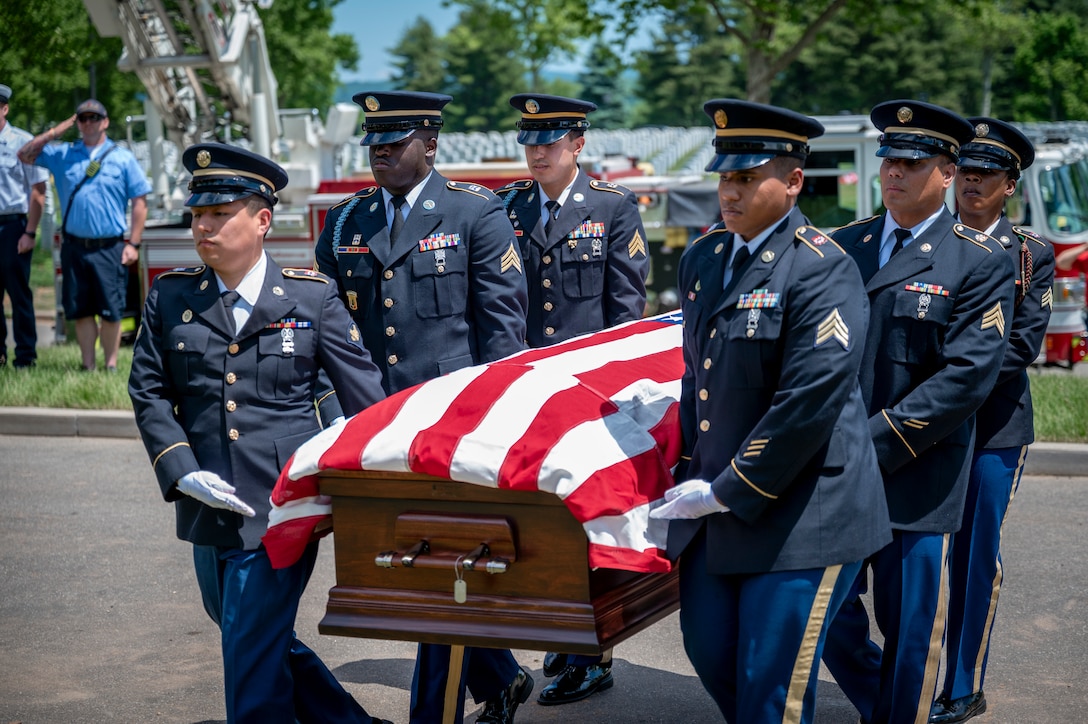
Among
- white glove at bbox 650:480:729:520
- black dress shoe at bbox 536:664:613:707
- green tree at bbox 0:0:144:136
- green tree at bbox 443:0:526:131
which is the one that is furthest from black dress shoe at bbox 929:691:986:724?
green tree at bbox 443:0:526:131

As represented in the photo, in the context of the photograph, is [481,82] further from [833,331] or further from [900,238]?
[833,331]

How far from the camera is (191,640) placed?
534cm

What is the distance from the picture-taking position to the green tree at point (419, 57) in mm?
85812

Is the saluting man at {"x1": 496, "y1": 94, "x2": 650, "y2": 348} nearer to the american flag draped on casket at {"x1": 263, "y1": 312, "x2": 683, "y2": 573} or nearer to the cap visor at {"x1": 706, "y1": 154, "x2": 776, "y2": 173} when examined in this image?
the american flag draped on casket at {"x1": 263, "y1": 312, "x2": 683, "y2": 573}

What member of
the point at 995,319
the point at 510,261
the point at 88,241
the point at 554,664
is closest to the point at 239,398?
the point at 510,261

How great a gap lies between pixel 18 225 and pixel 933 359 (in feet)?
29.6

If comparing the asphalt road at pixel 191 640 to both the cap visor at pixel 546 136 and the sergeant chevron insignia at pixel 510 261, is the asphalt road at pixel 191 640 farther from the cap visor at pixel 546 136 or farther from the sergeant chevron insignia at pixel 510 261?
the cap visor at pixel 546 136

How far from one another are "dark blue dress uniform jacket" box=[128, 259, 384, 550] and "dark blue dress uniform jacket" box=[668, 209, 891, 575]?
1192 millimetres

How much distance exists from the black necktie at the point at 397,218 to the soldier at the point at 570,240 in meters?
0.90

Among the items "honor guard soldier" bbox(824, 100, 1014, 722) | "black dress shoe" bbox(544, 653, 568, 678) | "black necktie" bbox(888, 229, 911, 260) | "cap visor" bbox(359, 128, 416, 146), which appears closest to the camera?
"honor guard soldier" bbox(824, 100, 1014, 722)

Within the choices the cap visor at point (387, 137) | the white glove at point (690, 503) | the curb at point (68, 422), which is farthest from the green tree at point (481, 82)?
the white glove at point (690, 503)

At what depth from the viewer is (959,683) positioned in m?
4.38

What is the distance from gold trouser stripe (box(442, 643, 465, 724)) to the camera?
399 centimetres

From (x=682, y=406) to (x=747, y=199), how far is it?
60cm
